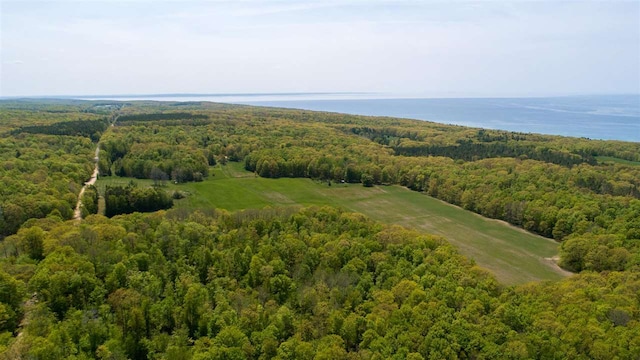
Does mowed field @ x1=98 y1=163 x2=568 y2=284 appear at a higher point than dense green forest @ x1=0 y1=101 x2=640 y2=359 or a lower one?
lower

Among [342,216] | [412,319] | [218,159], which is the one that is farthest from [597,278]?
[218,159]

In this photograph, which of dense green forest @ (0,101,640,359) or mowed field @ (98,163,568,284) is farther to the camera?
mowed field @ (98,163,568,284)

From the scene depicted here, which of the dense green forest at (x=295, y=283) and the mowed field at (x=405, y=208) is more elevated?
the dense green forest at (x=295, y=283)

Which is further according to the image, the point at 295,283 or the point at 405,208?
the point at 405,208

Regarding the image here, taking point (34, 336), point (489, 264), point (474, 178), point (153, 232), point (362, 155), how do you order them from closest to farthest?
point (34, 336)
point (153, 232)
point (489, 264)
point (474, 178)
point (362, 155)

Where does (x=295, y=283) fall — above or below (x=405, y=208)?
above

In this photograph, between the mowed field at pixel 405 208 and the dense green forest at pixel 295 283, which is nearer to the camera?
the dense green forest at pixel 295 283

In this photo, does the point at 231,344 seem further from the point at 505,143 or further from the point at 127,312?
the point at 505,143

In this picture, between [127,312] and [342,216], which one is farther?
[342,216]
